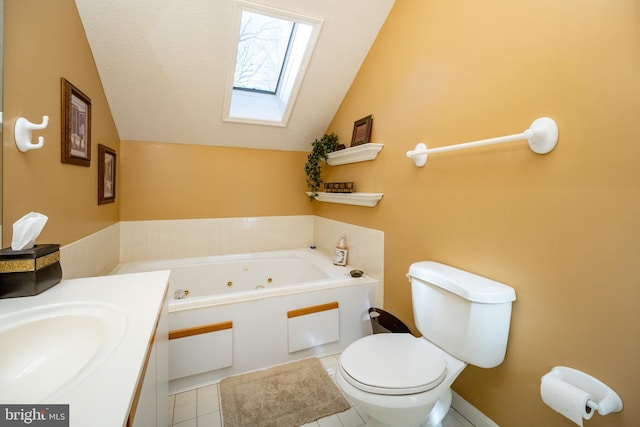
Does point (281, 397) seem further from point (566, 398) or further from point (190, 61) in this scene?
point (190, 61)

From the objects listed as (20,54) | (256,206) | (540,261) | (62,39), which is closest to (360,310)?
(540,261)

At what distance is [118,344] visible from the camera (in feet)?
2.18

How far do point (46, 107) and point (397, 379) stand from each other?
191 cm

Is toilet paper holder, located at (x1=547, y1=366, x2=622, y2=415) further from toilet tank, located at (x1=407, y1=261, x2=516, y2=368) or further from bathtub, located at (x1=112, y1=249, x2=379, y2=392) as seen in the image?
bathtub, located at (x1=112, y1=249, x2=379, y2=392)

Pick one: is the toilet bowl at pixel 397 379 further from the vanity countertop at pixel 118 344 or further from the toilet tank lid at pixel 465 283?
the vanity countertop at pixel 118 344

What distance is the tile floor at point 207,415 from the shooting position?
145 cm

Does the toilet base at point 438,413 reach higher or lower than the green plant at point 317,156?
lower

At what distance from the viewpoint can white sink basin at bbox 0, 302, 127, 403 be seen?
665 mm

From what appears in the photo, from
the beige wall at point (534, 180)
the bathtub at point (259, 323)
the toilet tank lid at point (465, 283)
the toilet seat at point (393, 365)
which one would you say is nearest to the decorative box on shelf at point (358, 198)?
the beige wall at point (534, 180)

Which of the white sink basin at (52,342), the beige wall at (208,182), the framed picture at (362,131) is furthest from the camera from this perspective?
the beige wall at (208,182)

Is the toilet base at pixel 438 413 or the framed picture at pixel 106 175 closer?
the toilet base at pixel 438 413

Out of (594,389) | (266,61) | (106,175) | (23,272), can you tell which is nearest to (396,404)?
(594,389)

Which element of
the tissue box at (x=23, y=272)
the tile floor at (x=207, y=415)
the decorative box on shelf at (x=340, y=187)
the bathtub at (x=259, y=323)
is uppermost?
the decorative box on shelf at (x=340, y=187)

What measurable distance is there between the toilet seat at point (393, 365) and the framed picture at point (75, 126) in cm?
172
